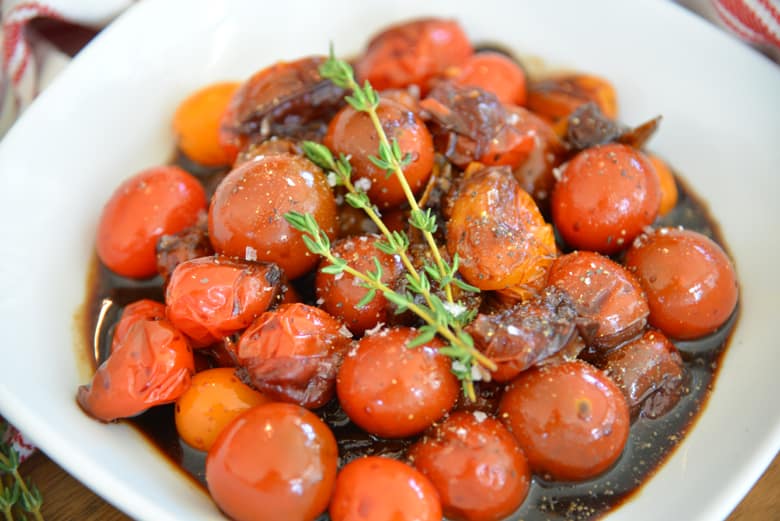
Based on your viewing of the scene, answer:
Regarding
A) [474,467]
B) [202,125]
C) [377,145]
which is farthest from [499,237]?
[202,125]

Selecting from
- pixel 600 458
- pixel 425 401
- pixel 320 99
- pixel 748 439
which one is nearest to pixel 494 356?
pixel 425 401

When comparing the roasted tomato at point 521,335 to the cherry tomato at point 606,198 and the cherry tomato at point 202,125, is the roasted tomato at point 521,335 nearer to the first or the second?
the cherry tomato at point 606,198

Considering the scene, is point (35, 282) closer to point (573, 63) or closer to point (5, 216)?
point (5, 216)

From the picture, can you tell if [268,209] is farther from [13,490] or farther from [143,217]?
[13,490]

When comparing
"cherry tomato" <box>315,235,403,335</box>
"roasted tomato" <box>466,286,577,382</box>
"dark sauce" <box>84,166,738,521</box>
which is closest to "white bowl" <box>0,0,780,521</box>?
"dark sauce" <box>84,166,738,521</box>

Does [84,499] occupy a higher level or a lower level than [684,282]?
lower

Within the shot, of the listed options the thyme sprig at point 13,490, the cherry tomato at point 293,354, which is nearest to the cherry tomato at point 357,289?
the cherry tomato at point 293,354
